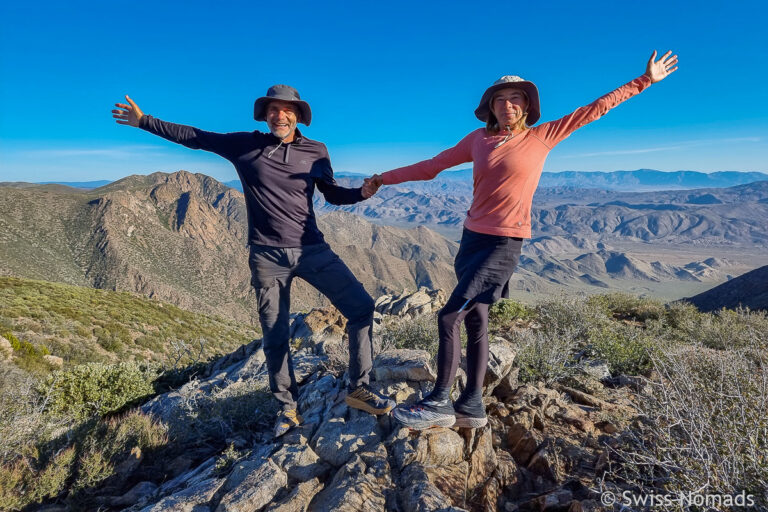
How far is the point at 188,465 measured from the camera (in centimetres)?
355

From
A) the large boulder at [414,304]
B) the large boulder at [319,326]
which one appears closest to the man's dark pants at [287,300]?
the large boulder at [319,326]

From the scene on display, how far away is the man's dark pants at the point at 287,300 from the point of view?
3.31 metres

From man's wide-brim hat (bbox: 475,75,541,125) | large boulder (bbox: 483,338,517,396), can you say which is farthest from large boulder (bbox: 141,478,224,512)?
man's wide-brim hat (bbox: 475,75,541,125)

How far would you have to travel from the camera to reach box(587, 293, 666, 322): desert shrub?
31.7 ft

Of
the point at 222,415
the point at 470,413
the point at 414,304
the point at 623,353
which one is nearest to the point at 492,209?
the point at 470,413

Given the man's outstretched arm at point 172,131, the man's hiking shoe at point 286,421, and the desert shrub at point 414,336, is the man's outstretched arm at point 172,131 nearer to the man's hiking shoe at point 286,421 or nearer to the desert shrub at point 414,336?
the man's hiking shoe at point 286,421

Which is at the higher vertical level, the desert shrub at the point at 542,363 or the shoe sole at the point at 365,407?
the shoe sole at the point at 365,407

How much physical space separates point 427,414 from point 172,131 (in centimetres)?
340

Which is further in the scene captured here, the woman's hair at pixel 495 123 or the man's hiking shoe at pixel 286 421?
the man's hiking shoe at pixel 286 421

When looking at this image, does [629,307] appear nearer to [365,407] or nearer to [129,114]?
[365,407]

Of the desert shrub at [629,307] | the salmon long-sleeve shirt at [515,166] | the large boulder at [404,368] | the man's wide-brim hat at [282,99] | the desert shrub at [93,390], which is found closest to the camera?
the salmon long-sleeve shirt at [515,166]

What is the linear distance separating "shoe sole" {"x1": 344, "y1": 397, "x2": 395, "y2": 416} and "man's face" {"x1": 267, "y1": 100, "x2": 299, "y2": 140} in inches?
95.7

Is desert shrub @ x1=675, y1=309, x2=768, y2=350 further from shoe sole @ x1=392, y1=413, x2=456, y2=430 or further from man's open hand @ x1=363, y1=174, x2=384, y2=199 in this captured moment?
man's open hand @ x1=363, y1=174, x2=384, y2=199

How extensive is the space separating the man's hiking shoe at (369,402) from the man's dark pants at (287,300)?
0.22 m
